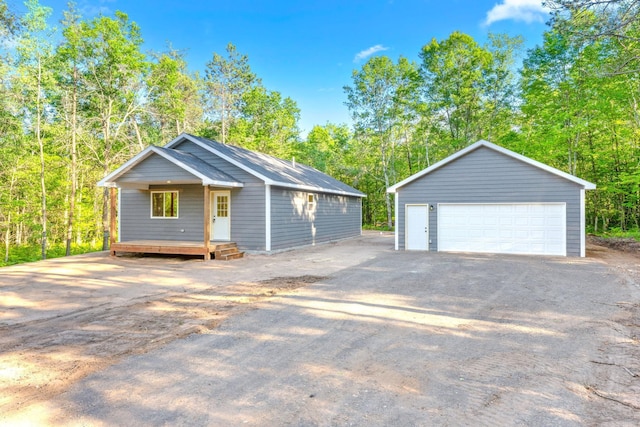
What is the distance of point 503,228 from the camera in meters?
12.1

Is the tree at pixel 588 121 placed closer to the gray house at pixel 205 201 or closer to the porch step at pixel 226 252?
the gray house at pixel 205 201

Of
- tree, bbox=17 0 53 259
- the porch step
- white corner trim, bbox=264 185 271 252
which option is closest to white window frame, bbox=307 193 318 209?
white corner trim, bbox=264 185 271 252

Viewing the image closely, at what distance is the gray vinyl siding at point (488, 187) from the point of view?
11.2m

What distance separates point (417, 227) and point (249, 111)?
18.9m

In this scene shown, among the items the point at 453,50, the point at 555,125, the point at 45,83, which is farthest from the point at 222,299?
the point at 453,50

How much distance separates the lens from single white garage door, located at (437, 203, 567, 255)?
11414 millimetres

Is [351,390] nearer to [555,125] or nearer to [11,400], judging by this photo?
[11,400]

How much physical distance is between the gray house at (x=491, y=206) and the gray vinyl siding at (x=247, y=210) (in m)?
4.93

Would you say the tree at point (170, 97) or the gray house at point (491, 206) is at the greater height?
the tree at point (170, 97)

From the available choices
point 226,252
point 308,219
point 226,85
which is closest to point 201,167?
point 226,252

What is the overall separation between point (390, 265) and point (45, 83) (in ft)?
53.9

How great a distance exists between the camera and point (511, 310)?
539 cm

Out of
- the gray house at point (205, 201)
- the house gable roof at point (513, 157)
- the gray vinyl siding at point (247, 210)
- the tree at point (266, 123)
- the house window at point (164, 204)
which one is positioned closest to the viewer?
the house gable roof at point (513, 157)

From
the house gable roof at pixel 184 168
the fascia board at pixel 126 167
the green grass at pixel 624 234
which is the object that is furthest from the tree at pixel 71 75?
the green grass at pixel 624 234
